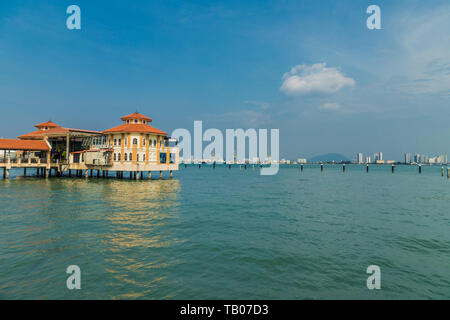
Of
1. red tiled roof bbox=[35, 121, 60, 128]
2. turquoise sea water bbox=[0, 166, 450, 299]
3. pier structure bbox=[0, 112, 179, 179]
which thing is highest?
red tiled roof bbox=[35, 121, 60, 128]

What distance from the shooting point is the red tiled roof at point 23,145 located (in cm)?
3928

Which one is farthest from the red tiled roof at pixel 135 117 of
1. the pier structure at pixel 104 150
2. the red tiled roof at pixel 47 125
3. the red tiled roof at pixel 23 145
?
the red tiled roof at pixel 47 125

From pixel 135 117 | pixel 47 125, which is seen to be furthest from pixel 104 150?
pixel 47 125

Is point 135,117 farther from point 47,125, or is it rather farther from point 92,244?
point 92,244

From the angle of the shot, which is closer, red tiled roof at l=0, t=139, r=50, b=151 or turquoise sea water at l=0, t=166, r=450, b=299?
turquoise sea water at l=0, t=166, r=450, b=299

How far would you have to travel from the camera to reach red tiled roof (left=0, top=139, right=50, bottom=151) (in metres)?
39.3

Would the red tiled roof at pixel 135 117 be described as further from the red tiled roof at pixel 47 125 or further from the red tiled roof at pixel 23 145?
the red tiled roof at pixel 47 125

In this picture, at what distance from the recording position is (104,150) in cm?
4269

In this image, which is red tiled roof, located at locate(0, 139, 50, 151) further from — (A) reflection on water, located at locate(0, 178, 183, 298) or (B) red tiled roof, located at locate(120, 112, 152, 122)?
(A) reflection on water, located at locate(0, 178, 183, 298)

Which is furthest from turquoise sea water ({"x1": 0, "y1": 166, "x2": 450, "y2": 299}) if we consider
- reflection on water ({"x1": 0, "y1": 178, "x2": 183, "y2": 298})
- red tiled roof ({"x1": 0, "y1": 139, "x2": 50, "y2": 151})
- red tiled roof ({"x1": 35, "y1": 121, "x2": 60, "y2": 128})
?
red tiled roof ({"x1": 35, "y1": 121, "x2": 60, "y2": 128})

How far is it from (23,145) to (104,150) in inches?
537

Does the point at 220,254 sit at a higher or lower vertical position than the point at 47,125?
lower
